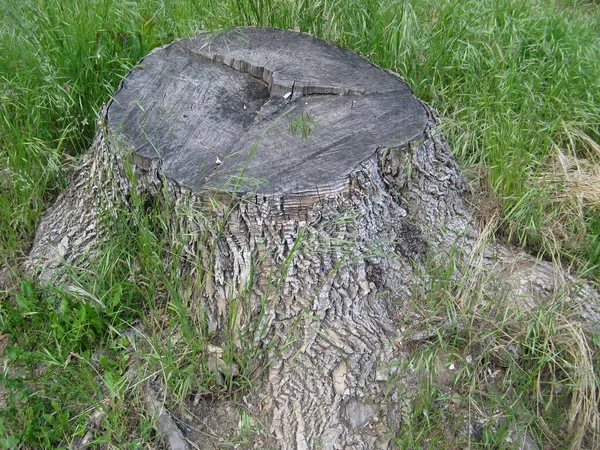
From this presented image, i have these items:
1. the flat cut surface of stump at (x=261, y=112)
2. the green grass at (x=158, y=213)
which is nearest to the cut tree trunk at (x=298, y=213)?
the flat cut surface of stump at (x=261, y=112)

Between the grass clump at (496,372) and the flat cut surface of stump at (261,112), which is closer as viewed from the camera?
the grass clump at (496,372)

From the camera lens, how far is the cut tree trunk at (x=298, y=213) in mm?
2018

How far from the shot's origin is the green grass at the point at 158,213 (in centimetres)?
207

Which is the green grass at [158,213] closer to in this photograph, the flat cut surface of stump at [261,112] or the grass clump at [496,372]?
the grass clump at [496,372]

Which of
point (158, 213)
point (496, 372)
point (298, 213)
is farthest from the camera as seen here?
point (158, 213)

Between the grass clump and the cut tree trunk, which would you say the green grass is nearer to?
the grass clump

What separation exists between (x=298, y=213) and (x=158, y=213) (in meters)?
0.59

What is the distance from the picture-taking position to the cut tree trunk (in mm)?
2018

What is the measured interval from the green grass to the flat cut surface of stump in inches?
11.8

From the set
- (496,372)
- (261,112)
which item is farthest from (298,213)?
(496,372)

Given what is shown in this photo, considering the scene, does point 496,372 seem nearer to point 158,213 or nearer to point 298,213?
point 298,213

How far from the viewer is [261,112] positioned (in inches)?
94.0

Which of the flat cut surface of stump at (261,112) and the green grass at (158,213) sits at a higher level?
the flat cut surface of stump at (261,112)

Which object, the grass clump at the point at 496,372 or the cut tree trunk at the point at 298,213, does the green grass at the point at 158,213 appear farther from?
the cut tree trunk at the point at 298,213
